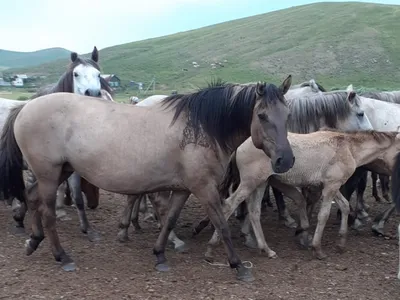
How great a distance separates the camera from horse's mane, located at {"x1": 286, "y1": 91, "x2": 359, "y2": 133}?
268 inches

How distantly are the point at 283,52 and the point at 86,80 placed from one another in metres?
53.3

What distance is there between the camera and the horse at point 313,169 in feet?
18.5

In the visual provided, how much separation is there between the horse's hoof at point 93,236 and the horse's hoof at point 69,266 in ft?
3.36

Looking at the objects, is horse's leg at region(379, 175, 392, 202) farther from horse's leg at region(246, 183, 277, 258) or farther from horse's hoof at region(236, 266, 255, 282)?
horse's hoof at region(236, 266, 255, 282)

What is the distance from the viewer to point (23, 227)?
643cm

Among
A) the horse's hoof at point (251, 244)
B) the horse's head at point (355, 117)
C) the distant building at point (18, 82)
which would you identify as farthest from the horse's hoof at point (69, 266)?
the distant building at point (18, 82)

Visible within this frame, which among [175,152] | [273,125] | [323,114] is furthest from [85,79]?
[323,114]

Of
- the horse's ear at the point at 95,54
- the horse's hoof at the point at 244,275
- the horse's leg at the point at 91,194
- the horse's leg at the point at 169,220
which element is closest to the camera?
the horse's hoof at the point at 244,275

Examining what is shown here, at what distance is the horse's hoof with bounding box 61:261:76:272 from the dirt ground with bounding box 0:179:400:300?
2.4 inches

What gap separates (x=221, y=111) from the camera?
484cm

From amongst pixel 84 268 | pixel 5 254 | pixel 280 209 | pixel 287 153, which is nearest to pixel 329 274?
pixel 287 153

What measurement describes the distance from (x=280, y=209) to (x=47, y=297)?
3.81 m

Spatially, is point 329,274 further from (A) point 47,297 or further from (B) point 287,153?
(A) point 47,297

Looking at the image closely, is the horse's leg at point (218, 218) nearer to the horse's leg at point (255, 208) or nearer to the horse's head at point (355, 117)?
the horse's leg at point (255, 208)
